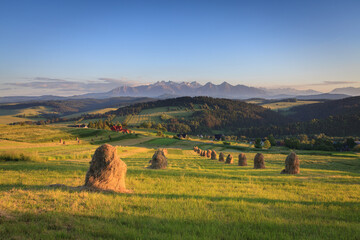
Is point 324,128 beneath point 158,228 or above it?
beneath

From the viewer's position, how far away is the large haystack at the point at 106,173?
1126cm

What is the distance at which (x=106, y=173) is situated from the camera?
11.6 metres

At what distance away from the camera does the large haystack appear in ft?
36.9

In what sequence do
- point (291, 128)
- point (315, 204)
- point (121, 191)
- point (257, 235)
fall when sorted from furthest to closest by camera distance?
1. point (291, 128)
2. point (121, 191)
3. point (315, 204)
4. point (257, 235)

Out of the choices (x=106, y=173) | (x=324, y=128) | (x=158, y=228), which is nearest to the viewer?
(x=158, y=228)

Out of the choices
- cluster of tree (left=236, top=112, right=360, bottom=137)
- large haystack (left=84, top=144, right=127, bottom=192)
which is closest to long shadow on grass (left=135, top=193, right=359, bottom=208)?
large haystack (left=84, top=144, right=127, bottom=192)

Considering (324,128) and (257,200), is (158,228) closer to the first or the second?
(257,200)

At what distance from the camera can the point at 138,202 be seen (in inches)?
352

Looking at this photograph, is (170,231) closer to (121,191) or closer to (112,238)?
(112,238)

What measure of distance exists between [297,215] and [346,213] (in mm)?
2378

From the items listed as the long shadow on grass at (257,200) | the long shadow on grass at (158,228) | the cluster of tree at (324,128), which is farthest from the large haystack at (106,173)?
the cluster of tree at (324,128)

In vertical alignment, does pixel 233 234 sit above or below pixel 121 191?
above

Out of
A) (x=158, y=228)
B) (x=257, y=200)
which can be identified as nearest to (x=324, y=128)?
(x=257, y=200)

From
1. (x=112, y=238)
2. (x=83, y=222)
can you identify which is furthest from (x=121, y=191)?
(x=112, y=238)
